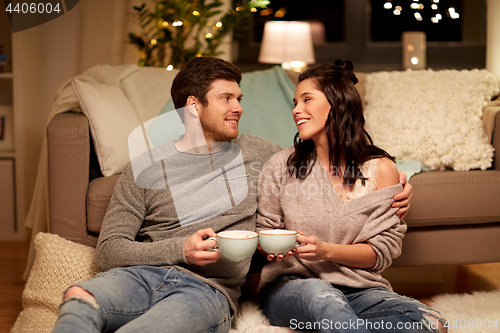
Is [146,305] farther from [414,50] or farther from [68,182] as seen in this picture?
[414,50]

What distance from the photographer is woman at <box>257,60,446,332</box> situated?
1176 mm

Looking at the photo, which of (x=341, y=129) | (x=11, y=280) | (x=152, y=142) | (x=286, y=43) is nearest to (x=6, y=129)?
(x=11, y=280)

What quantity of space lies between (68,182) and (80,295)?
61 centimetres

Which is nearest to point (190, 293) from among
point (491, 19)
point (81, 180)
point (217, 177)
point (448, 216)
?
point (217, 177)

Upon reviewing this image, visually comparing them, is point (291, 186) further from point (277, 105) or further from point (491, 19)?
point (491, 19)

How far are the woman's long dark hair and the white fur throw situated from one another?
58cm

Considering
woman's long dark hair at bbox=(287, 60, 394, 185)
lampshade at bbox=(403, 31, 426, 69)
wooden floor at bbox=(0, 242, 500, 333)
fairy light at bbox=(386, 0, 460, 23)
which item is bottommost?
wooden floor at bbox=(0, 242, 500, 333)

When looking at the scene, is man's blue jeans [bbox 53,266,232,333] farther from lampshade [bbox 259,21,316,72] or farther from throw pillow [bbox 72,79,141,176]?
lampshade [bbox 259,21,316,72]

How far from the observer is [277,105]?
6.56 feet

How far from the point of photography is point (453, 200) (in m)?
1.61

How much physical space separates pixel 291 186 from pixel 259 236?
270 millimetres

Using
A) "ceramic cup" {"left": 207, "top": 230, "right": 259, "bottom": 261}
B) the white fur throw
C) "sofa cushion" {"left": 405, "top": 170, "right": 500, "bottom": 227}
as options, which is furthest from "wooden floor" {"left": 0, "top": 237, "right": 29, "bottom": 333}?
the white fur throw

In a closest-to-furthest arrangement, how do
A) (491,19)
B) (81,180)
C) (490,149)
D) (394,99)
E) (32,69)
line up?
(81,180) → (490,149) → (394,99) → (32,69) → (491,19)

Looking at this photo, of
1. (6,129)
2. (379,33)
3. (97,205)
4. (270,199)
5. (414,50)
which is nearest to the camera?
(270,199)
